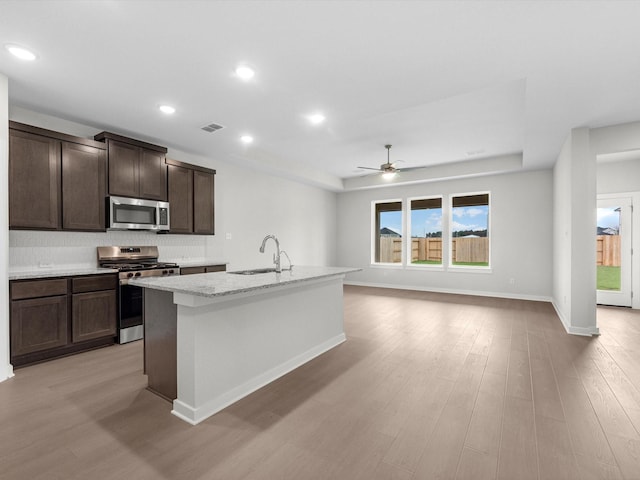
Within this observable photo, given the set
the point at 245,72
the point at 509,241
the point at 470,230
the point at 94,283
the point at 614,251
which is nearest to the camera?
the point at 245,72

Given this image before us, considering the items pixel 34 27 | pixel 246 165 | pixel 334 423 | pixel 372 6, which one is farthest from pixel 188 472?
pixel 246 165

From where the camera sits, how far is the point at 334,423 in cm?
212

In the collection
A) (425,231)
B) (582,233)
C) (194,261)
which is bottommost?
(194,261)

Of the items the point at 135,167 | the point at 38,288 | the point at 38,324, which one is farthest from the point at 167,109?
the point at 38,324

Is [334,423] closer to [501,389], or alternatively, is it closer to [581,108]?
[501,389]

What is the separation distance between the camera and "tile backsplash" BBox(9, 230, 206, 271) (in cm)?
347

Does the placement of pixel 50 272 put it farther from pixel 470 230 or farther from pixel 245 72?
pixel 470 230

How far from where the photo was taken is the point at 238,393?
2.45m

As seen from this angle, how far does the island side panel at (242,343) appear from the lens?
2182 mm

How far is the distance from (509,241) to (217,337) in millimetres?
6447

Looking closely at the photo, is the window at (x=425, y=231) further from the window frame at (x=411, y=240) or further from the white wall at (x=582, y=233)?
the white wall at (x=582, y=233)

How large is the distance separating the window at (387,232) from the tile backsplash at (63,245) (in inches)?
214

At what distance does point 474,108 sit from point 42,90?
465cm

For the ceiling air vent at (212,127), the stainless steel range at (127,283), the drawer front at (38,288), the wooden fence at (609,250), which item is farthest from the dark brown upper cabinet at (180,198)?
the wooden fence at (609,250)
